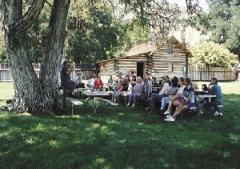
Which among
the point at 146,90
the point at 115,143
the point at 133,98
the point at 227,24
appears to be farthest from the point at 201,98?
the point at 227,24

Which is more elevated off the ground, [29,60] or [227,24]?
[227,24]

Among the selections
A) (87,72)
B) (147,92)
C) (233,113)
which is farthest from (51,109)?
(87,72)

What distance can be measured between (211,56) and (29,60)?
3624 cm

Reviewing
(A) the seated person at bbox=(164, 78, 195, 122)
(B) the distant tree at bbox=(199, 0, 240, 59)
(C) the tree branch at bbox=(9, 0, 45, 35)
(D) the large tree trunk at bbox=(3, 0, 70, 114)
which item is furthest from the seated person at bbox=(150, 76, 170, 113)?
(B) the distant tree at bbox=(199, 0, 240, 59)

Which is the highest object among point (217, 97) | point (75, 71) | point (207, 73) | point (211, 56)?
point (211, 56)

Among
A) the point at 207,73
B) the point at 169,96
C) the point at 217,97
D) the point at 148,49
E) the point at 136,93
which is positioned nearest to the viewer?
the point at 169,96

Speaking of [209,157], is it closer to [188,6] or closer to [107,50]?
[188,6]

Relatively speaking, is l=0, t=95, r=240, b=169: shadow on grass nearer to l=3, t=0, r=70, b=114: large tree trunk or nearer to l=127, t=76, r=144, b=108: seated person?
l=3, t=0, r=70, b=114: large tree trunk

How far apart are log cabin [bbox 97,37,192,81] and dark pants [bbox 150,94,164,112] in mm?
27934

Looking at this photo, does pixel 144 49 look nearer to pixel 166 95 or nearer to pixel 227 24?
pixel 227 24

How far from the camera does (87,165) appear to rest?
834 cm

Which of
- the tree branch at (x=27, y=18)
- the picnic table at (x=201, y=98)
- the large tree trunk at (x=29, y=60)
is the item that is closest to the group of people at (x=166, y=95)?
the picnic table at (x=201, y=98)

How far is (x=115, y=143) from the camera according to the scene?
31.6 feet

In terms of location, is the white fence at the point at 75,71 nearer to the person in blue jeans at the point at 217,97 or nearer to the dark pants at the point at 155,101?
the dark pants at the point at 155,101
